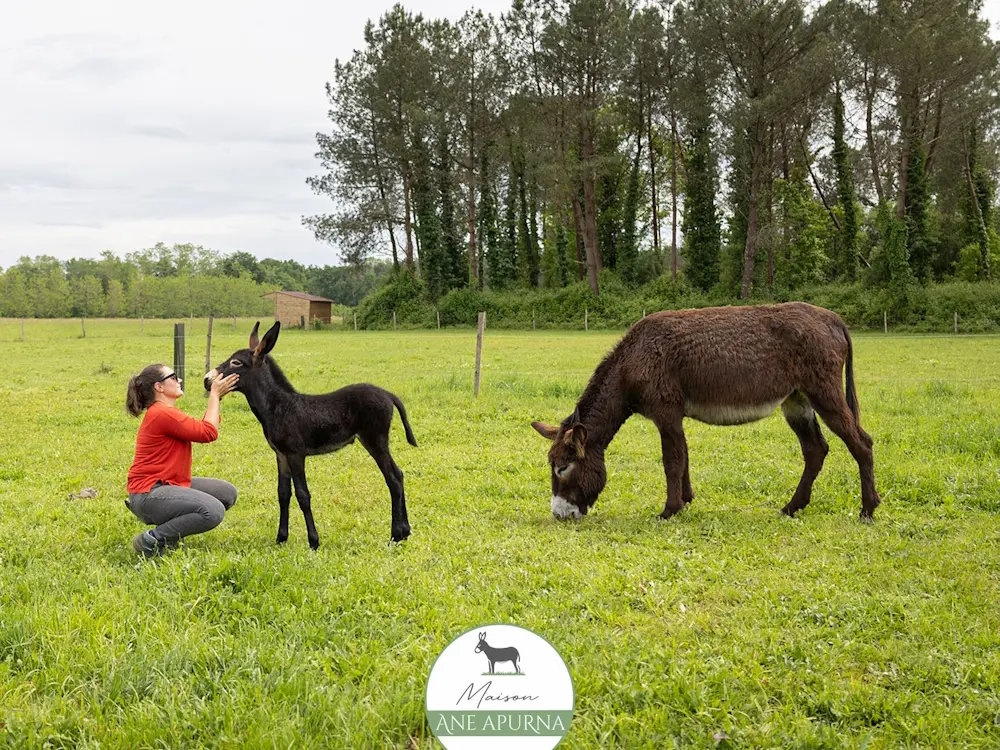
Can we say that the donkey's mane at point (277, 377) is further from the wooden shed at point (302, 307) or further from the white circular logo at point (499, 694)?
the wooden shed at point (302, 307)

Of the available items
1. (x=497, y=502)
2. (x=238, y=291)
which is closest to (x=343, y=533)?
(x=497, y=502)

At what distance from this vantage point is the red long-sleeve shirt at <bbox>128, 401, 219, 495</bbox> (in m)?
5.30

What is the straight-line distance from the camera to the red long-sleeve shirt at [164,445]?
5301 mm

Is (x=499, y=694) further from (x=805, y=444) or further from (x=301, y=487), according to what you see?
(x=805, y=444)

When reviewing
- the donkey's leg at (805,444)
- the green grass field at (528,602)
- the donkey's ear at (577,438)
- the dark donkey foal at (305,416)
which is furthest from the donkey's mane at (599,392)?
the dark donkey foal at (305,416)

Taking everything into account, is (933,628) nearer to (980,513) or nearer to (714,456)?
(980,513)

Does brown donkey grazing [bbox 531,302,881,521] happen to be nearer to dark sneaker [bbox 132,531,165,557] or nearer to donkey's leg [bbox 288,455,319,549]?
donkey's leg [bbox 288,455,319,549]

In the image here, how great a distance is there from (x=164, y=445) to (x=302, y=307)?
50.1 meters

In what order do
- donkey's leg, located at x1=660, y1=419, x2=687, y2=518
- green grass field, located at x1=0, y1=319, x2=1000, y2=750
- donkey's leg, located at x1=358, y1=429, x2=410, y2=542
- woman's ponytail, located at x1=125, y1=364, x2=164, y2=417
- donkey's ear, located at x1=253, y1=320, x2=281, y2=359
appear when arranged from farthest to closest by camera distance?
1. donkey's leg, located at x1=660, y1=419, x2=687, y2=518
2. donkey's leg, located at x1=358, y1=429, x2=410, y2=542
3. woman's ponytail, located at x1=125, y1=364, x2=164, y2=417
4. donkey's ear, located at x1=253, y1=320, x2=281, y2=359
5. green grass field, located at x1=0, y1=319, x2=1000, y2=750

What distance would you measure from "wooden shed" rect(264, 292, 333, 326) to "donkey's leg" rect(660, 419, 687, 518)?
4835 cm

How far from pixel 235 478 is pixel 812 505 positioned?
6.49m

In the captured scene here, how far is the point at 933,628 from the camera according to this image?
160 inches

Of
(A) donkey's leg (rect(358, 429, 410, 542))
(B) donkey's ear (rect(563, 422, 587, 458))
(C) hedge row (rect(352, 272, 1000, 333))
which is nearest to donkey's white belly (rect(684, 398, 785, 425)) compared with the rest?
(B) donkey's ear (rect(563, 422, 587, 458))

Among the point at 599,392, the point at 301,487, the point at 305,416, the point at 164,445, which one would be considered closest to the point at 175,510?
the point at 164,445
